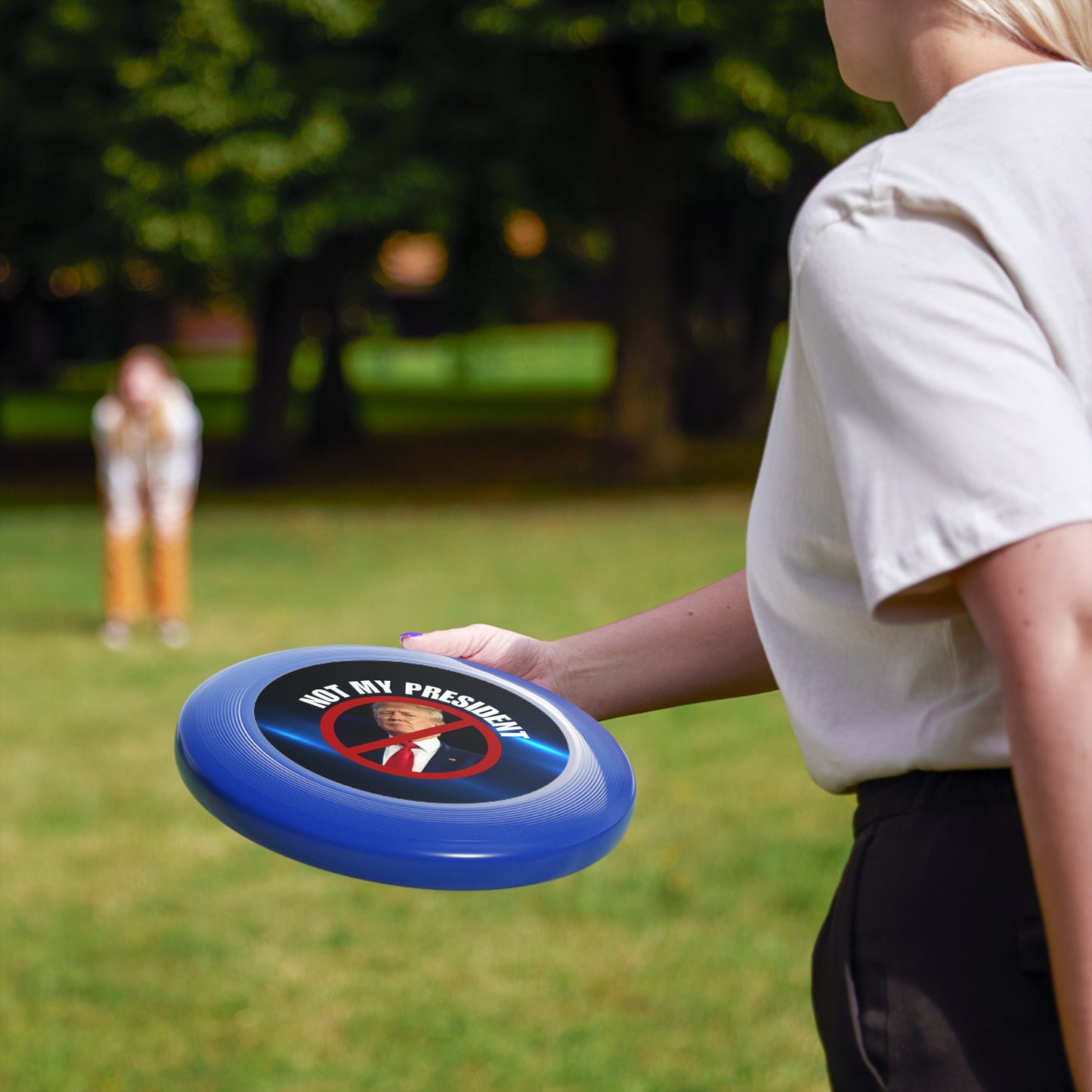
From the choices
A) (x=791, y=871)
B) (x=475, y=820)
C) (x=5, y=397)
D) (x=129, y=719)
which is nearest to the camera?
(x=475, y=820)

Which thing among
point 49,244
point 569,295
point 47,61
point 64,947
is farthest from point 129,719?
point 569,295

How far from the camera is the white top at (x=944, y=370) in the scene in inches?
41.8

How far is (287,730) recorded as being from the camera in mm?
1569

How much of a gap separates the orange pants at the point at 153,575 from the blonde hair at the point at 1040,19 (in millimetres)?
9095

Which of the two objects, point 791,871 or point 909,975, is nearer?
point 909,975

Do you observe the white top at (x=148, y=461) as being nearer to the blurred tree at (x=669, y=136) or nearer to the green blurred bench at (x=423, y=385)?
the blurred tree at (x=669, y=136)

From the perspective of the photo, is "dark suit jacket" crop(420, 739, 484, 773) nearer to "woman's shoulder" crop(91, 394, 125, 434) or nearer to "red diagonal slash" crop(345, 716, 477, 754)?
"red diagonal slash" crop(345, 716, 477, 754)

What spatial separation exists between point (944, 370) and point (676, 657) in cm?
70

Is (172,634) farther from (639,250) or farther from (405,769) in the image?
(639,250)

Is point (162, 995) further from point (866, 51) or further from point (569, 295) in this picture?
point (569, 295)

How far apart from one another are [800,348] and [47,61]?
17912mm

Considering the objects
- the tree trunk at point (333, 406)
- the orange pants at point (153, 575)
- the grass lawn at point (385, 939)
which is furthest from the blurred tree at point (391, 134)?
the grass lawn at point (385, 939)

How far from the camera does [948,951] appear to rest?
1.27 m

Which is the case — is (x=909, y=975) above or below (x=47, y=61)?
above
